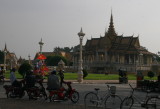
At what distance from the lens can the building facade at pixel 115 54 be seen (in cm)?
7631

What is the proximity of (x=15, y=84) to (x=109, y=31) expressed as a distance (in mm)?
76125

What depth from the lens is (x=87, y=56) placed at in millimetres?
89312

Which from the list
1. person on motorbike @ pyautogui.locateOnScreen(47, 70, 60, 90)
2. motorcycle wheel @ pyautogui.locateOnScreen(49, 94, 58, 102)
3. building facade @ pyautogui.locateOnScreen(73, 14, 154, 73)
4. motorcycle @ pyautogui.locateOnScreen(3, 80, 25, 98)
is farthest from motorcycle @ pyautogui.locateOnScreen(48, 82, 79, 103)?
building facade @ pyautogui.locateOnScreen(73, 14, 154, 73)

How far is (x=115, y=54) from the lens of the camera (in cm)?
8131

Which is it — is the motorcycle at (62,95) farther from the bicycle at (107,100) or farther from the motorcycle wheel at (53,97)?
the bicycle at (107,100)

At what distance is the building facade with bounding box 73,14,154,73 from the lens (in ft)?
250

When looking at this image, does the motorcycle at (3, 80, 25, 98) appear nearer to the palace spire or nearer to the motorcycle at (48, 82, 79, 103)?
the motorcycle at (48, 82, 79, 103)

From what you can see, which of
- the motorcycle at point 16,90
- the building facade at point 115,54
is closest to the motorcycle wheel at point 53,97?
the motorcycle at point 16,90

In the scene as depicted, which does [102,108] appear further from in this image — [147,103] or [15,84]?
[15,84]

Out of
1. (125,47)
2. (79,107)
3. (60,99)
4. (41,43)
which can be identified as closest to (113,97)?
(79,107)

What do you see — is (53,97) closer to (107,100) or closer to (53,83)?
(53,83)

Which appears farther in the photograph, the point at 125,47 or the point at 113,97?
the point at 125,47

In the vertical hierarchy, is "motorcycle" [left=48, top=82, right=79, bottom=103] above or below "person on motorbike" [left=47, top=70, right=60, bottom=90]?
below

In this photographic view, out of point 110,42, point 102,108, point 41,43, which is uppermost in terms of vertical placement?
point 110,42
